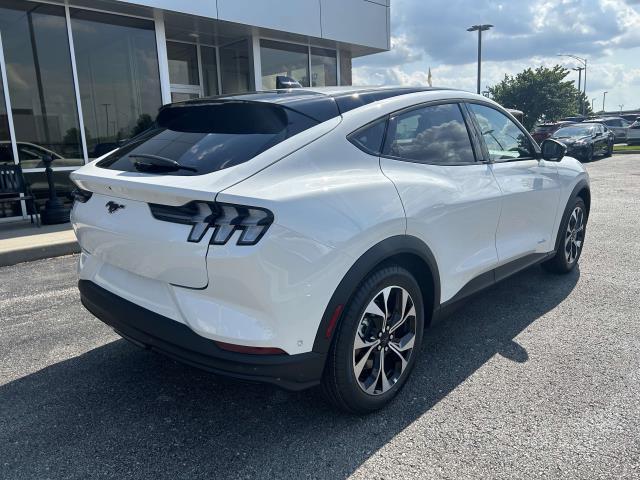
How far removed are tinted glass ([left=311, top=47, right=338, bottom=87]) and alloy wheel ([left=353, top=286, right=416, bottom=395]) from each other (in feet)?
36.4

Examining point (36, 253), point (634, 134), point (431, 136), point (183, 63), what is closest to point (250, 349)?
point (431, 136)

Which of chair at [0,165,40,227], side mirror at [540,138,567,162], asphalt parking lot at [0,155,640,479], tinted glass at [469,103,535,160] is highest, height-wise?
tinted glass at [469,103,535,160]

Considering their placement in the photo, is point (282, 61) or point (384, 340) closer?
point (384, 340)

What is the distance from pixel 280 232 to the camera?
2.16m

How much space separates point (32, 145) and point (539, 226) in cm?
837

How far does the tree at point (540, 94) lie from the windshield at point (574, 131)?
30.1m

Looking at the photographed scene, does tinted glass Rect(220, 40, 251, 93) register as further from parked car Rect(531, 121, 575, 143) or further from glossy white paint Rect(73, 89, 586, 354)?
parked car Rect(531, 121, 575, 143)

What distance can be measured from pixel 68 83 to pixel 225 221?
28.3ft

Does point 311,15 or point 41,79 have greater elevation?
point 311,15

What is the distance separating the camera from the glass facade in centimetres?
870

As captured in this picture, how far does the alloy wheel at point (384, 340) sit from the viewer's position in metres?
2.62

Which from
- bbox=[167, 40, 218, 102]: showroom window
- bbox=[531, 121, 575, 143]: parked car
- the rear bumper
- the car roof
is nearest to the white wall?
bbox=[167, 40, 218, 102]: showroom window

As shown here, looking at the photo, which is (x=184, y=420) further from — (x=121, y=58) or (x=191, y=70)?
(x=191, y=70)

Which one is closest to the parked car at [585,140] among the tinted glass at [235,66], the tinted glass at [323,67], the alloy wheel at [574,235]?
the tinted glass at [323,67]
